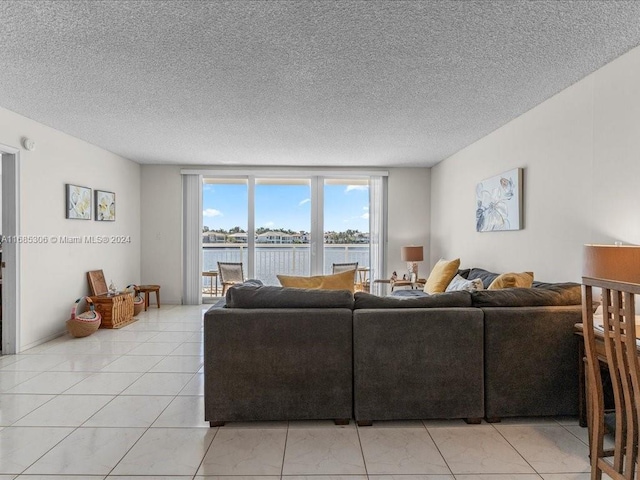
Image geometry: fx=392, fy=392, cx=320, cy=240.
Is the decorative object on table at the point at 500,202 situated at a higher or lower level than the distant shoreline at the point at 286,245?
higher

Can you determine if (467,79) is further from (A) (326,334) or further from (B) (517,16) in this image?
(A) (326,334)

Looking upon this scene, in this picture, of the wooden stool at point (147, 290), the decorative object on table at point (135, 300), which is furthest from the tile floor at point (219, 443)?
the wooden stool at point (147, 290)

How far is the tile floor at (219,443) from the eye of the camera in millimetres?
1986

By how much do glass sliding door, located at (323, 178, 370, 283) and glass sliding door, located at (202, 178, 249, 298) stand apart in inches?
57.5

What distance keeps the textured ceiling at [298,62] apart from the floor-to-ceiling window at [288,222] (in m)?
2.36

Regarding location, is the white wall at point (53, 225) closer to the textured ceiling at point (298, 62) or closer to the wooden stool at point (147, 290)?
the textured ceiling at point (298, 62)

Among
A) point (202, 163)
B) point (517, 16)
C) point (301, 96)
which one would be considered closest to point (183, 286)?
point (202, 163)

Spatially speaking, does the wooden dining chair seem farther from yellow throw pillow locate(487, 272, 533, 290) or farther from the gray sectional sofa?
yellow throw pillow locate(487, 272, 533, 290)

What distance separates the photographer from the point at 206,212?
7.00 metres

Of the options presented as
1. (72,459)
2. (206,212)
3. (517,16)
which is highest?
(517,16)

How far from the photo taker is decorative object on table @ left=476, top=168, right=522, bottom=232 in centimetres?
387

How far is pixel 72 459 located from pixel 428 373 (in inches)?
80.8

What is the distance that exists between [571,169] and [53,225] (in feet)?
17.2

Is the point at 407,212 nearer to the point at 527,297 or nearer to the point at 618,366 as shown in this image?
the point at 527,297
